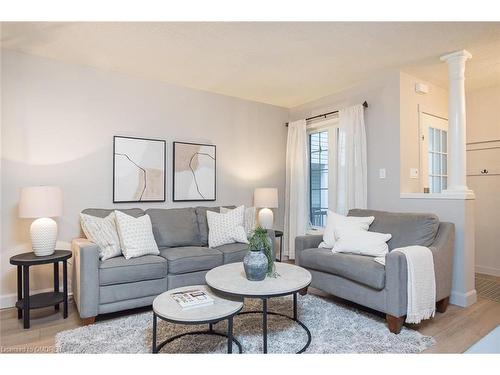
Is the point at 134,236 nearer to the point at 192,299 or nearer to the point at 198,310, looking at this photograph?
the point at 192,299

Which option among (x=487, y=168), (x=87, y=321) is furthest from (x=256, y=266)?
(x=487, y=168)

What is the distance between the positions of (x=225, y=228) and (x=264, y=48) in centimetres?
189

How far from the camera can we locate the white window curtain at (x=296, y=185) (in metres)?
4.48

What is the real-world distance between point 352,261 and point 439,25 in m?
2.04

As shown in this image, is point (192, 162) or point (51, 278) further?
point (192, 162)

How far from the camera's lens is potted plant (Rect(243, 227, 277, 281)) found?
6.95ft

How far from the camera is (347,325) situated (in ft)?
7.85

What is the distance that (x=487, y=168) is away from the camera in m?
4.03
